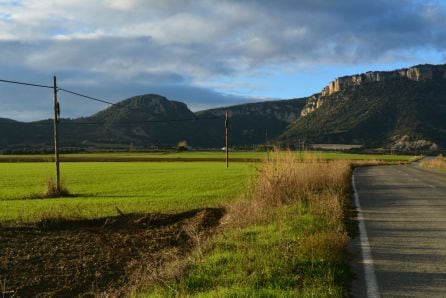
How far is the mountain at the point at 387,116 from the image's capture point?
122562 mm

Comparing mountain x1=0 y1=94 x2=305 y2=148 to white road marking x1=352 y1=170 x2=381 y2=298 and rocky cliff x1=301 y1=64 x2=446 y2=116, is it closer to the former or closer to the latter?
rocky cliff x1=301 y1=64 x2=446 y2=116

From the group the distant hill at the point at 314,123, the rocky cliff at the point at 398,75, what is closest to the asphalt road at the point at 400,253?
the distant hill at the point at 314,123

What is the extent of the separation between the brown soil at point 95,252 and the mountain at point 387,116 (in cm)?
10007

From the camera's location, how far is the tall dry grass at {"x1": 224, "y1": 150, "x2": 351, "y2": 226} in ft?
45.3

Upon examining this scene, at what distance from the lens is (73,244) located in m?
12.3

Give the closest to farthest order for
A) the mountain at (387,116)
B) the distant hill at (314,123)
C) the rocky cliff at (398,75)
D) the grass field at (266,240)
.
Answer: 1. the grass field at (266,240)
2. the mountain at (387,116)
3. the distant hill at (314,123)
4. the rocky cliff at (398,75)

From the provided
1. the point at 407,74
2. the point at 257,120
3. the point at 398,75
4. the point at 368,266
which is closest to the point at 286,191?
the point at 368,266

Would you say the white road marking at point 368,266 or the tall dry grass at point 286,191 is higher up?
the tall dry grass at point 286,191

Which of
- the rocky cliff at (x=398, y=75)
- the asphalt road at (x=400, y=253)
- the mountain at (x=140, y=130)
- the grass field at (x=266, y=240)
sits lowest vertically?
the asphalt road at (x=400, y=253)

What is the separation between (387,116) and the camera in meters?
125

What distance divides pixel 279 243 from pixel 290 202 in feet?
23.3

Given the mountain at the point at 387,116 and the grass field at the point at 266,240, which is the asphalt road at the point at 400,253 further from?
the mountain at the point at 387,116

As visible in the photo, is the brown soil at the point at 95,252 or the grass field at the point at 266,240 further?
the brown soil at the point at 95,252

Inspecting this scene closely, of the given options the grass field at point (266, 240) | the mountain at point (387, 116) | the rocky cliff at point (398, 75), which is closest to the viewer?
the grass field at point (266, 240)
